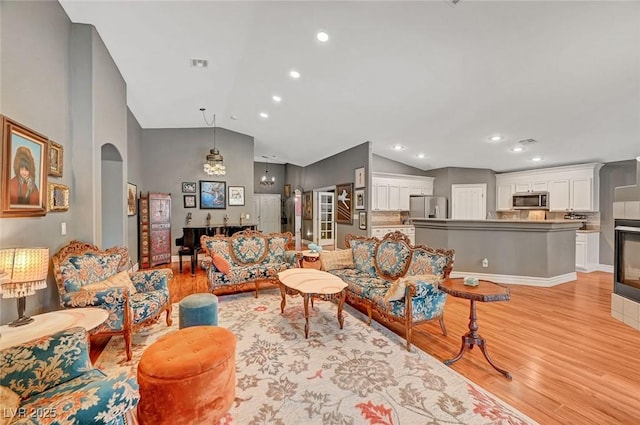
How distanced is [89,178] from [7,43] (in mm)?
1445

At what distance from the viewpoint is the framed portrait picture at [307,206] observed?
31.6 ft

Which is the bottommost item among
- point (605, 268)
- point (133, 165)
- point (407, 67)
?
point (605, 268)

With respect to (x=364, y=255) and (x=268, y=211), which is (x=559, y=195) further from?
(x=268, y=211)

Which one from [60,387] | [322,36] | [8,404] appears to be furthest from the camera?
[322,36]

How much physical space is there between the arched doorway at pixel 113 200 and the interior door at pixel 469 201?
7.61 meters

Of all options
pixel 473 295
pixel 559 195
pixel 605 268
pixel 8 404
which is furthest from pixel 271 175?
pixel 8 404

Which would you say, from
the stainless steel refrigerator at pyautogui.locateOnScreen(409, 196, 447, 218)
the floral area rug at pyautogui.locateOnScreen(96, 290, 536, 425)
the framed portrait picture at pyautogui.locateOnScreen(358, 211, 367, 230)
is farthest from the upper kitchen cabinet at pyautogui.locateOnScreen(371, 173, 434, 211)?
Result: the floral area rug at pyautogui.locateOnScreen(96, 290, 536, 425)

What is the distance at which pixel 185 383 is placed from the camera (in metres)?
1.60

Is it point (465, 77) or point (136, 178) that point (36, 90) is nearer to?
point (136, 178)

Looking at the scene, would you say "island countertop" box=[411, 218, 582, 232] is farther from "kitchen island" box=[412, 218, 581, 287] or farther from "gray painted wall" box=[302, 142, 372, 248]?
"gray painted wall" box=[302, 142, 372, 248]

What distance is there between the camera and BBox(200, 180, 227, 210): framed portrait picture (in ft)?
23.9

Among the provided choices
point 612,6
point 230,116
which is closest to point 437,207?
point 612,6

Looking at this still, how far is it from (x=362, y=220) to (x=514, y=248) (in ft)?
10.2

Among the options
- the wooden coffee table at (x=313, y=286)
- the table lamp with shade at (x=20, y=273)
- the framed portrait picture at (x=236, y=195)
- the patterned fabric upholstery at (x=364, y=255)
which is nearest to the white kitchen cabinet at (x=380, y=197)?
the patterned fabric upholstery at (x=364, y=255)
